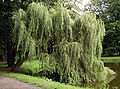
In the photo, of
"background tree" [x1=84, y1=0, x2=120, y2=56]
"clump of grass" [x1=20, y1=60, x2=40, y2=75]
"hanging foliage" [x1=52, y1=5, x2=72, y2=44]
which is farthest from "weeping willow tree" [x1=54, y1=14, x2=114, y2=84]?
"background tree" [x1=84, y1=0, x2=120, y2=56]

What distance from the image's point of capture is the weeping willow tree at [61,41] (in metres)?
9.31

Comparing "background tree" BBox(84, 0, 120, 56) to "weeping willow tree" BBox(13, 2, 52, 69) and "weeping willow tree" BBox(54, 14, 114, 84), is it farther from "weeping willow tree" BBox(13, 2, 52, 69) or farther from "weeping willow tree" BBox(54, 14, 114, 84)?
"weeping willow tree" BBox(13, 2, 52, 69)

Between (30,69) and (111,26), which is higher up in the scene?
(111,26)

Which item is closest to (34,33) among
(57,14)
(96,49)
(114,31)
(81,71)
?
(57,14)

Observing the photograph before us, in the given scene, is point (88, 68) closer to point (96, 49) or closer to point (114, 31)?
point (96, 49)

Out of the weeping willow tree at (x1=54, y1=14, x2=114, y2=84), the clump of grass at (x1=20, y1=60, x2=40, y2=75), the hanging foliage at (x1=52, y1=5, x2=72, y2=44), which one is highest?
the hanging foliage at (x1=52, y1=5, x2=72, y2=44)

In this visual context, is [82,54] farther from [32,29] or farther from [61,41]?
[32,29]

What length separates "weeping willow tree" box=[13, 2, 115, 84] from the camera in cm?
931

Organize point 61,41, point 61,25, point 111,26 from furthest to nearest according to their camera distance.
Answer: point 111,26, point 61,41, point 61,25

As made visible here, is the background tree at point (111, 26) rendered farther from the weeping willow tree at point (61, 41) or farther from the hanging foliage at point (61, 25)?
the hanging foliage at point (61, 25)

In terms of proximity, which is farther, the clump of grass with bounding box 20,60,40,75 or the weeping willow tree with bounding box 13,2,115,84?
the clump of grass with bounding box 20,60,40,75

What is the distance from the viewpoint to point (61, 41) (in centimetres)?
1008

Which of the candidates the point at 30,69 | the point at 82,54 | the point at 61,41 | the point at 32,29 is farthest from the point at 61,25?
the point at 30,69

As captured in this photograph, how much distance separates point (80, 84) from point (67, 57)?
2.08m
